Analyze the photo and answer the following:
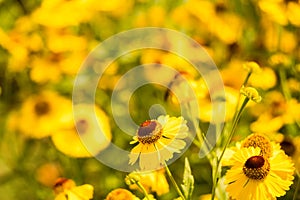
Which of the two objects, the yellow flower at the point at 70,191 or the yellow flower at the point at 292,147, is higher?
the yellow flower at the point at 70,191

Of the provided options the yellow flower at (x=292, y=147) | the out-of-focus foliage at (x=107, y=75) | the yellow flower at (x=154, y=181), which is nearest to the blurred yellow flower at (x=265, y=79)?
the out-of-focus foliage at (x=107, y=75)

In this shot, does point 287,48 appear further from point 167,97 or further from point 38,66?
point 38,66

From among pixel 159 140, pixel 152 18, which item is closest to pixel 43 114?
pixel 152 18

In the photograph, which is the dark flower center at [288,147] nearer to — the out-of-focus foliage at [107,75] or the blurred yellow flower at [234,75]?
the out-of-focus foliage at [107,75]

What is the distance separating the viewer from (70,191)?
0.74 meters

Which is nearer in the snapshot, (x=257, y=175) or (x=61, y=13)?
(x=257, y=175)

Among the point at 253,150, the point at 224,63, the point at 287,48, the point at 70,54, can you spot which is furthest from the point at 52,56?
the point at 253,150

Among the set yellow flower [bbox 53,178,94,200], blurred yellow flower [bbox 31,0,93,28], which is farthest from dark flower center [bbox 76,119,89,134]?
yellow flower [bbox 53,178,94,200]

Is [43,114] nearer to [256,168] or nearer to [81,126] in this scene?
[81,126]

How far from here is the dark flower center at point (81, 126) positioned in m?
1.02

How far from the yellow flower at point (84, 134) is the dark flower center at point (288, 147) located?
24 centimetres

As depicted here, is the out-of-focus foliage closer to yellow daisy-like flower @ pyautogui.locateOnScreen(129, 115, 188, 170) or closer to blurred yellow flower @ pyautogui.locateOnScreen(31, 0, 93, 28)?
blurred yellow flower @ pyautogui.locateOnScreen(31, 0, 93, 28)

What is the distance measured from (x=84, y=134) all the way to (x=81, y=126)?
13 millimetres

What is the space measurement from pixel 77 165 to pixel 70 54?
210 mm
